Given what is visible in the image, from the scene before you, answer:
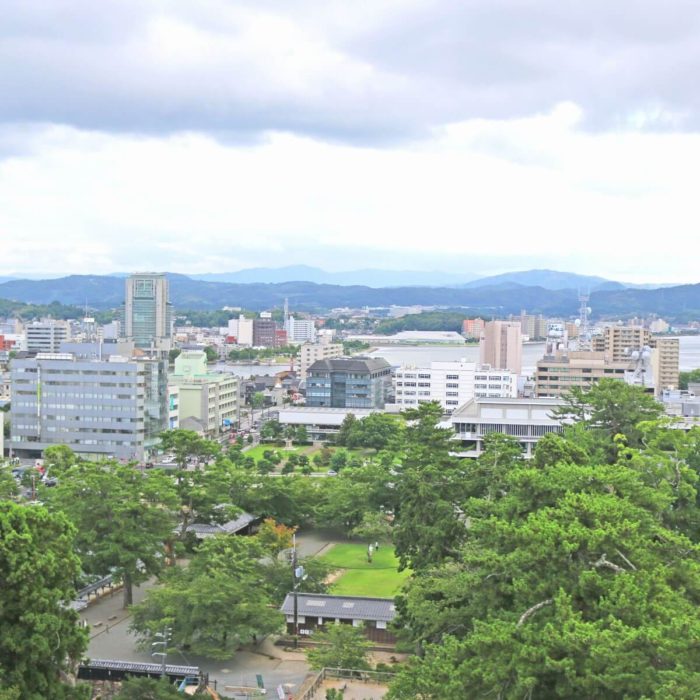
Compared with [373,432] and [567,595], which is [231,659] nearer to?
[567,595]

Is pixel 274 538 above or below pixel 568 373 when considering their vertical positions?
below

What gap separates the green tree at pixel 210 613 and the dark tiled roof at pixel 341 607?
1.48 m

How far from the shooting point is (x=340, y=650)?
531 inches

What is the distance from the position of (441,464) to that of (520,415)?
14.4 metres

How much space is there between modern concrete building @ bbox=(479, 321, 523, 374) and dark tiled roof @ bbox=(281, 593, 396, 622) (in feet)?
159

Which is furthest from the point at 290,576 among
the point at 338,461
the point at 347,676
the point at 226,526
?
the point at 338,461

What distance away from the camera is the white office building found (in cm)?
4550

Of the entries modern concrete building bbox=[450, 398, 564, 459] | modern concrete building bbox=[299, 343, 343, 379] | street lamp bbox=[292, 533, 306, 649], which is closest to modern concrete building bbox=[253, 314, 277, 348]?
modern concrete building bbox=[299, 343, 343, 379]

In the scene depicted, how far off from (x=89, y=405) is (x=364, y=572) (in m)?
16.4

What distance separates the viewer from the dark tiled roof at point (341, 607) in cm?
1591

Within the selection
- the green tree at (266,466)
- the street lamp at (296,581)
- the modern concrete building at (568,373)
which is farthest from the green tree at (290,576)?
the modern concrete building at (568,373)

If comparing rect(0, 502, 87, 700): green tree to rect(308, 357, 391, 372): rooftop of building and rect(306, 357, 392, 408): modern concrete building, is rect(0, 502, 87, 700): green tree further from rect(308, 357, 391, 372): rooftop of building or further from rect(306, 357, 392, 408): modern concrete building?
rect(308, 357, 391, 372): rooftop of building

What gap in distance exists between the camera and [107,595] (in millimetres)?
17875

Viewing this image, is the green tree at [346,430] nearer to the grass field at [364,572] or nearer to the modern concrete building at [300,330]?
the grass field at [364,572]
